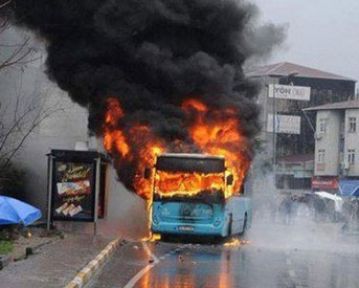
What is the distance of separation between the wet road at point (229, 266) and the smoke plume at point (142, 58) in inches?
202

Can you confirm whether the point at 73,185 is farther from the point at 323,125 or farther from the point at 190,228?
the point at 323,125

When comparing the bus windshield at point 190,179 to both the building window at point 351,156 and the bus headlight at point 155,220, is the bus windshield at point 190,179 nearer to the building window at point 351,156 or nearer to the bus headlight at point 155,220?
the bus headlight at point 155,220

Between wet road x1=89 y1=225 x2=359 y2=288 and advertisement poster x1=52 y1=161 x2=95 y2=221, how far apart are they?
1787 millimetres

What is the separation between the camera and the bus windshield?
22828mm

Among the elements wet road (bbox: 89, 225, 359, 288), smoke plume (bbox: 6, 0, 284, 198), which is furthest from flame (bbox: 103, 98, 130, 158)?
wet road (bbox: 89, 225, 359, 288)

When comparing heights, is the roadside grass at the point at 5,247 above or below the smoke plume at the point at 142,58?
below

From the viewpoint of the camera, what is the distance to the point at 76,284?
11.9 m

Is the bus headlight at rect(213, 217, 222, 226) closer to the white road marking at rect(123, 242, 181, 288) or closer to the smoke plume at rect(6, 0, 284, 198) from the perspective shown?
the white road marking at rect(123, 242, 181, 288)

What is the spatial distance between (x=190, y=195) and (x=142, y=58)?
218 inches

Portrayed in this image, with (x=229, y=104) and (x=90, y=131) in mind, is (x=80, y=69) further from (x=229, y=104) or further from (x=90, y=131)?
(x=229, y=104)

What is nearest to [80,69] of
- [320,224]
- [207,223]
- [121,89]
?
[121,89]

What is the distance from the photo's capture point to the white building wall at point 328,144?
73.2 meters

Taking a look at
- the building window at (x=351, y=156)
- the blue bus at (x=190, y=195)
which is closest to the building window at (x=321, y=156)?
the building window at (x=351, y=156)

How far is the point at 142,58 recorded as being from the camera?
2623cm
